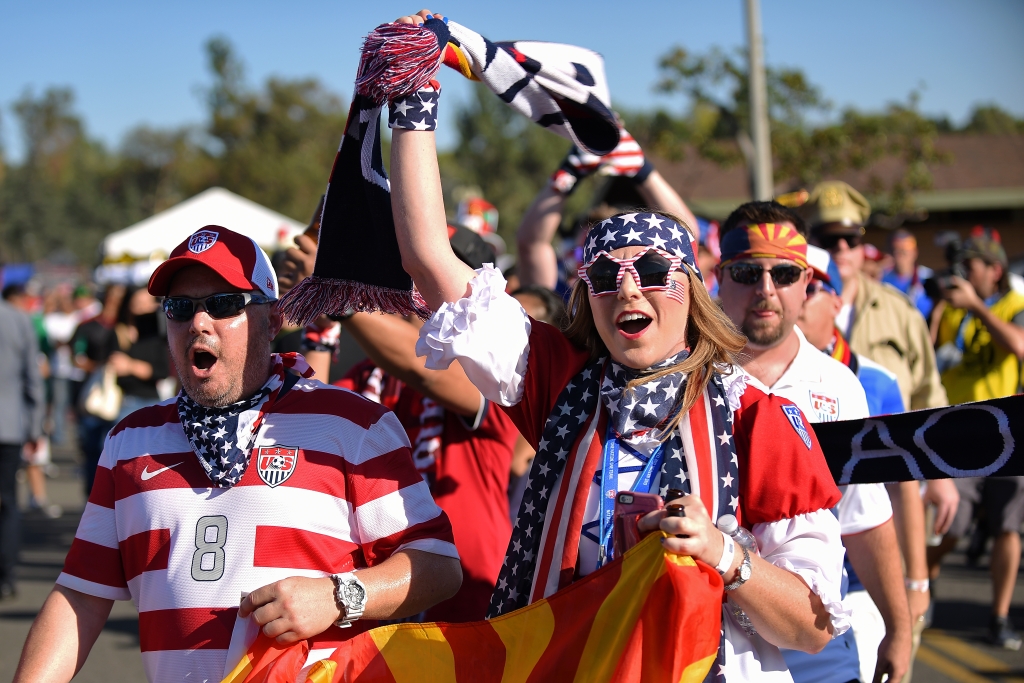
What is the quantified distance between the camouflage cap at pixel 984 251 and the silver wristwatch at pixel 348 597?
6030mm

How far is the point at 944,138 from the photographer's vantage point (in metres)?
39.2

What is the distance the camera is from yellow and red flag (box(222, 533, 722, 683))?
201 centimetres

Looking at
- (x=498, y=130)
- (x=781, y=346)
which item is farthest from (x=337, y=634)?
(x=498, y=130)

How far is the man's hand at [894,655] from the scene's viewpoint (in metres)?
3.08

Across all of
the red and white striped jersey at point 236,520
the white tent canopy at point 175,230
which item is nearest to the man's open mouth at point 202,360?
the red and white striped jersey at point 236,520

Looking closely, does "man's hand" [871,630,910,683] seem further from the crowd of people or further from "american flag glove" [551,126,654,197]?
"american flag glove" [551,126,654,197]

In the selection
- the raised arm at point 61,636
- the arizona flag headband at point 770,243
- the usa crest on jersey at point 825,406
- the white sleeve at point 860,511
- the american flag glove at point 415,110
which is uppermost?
the american flag glove at point 415,110

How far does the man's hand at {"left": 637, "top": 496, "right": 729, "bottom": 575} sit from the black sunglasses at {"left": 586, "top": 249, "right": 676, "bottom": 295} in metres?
0.54

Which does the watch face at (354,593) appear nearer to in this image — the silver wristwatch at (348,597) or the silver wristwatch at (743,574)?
the silver wristwatch at (348,597)

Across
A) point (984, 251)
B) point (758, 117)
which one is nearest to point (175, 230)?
point (758, 117)

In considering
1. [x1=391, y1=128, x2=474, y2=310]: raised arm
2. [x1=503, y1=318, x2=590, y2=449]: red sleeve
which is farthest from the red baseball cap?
[x1=503, y1=318, x2=590, y2=449]: red sleeve

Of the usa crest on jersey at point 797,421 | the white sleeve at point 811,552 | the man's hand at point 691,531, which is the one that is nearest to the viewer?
the man's hand at point 691,531

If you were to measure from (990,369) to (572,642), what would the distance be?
5526mm

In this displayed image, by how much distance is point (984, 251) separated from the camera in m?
7.03
